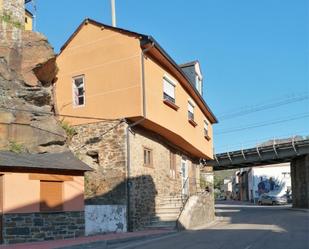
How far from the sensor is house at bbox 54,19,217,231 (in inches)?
856

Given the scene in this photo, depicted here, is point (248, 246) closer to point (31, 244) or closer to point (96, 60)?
point (31, 244)

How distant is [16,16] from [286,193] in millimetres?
60367

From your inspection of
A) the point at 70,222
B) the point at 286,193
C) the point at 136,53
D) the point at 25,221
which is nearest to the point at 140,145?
the point at 136,53

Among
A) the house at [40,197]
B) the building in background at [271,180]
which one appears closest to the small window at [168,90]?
the house at [40,197]

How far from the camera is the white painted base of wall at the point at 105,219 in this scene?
1894 cm

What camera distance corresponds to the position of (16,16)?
22.0m

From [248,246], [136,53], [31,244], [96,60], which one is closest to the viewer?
[248,246]

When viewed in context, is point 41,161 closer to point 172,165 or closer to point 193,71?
point 172,165

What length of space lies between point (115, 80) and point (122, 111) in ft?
5.08

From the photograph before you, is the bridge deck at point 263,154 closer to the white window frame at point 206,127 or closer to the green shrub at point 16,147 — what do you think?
the white window frame at point 206,127

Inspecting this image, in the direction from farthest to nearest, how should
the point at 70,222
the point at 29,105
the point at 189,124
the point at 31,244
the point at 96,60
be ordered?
the point at 189,124 < the point at 96,60 < the point at 29,105 < the point at 70,222 < the point at 31,244

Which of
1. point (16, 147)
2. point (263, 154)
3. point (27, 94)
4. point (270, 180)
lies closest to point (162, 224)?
point (16, 147)

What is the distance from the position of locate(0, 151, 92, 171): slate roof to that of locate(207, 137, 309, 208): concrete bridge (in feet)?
83.9

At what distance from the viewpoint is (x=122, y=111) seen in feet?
72.4
